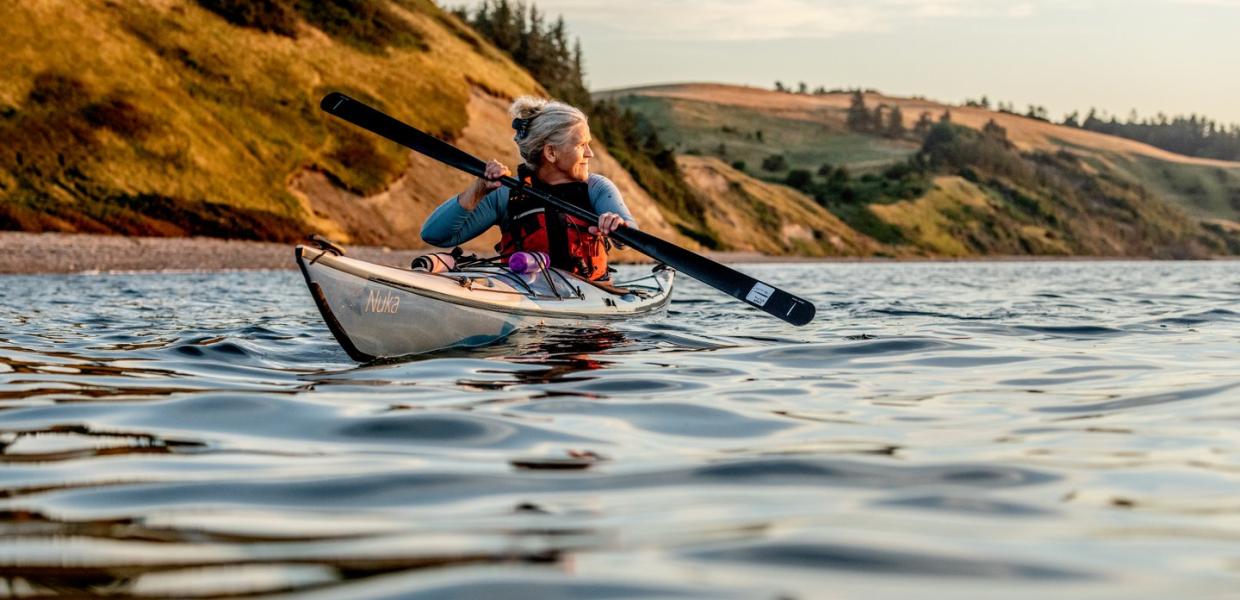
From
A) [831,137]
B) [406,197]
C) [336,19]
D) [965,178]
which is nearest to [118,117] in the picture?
[406,197]

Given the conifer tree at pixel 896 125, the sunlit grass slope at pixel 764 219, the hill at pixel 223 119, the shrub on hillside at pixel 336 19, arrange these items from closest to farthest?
the hill at pixel 223 119, the shrub on hillside at pixel 336 19, the sunlit grass slope at pixel 764 219, the conifer tree at pixel 896 125

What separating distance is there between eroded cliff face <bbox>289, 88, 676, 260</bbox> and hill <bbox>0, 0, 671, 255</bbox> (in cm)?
8

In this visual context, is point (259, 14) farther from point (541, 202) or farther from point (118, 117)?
point (541, 202)

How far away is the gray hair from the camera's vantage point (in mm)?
10062

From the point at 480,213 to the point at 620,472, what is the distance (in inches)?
239

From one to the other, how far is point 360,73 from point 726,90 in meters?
140

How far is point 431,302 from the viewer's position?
877cm

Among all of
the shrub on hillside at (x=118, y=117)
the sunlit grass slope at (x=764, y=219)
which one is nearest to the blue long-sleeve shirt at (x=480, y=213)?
the shrub on hillside at (x=118, y=117)

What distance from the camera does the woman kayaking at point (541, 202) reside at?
10109mm

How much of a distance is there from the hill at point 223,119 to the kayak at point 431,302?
3022 centimetres

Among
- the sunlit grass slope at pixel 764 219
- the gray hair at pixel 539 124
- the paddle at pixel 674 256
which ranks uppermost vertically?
the gray hair at pixel 539 124

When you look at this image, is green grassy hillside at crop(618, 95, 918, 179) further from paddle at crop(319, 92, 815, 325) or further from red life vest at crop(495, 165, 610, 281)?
red life vest at crop(495, 165, 610, 281)

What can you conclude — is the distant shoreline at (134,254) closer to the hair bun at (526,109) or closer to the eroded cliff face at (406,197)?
the eroded cliff face at (406,197)

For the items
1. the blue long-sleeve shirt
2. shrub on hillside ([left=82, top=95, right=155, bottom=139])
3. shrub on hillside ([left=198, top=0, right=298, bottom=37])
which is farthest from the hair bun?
shrub on hillside ([left=198, top=0, right=298, bottom=37])
